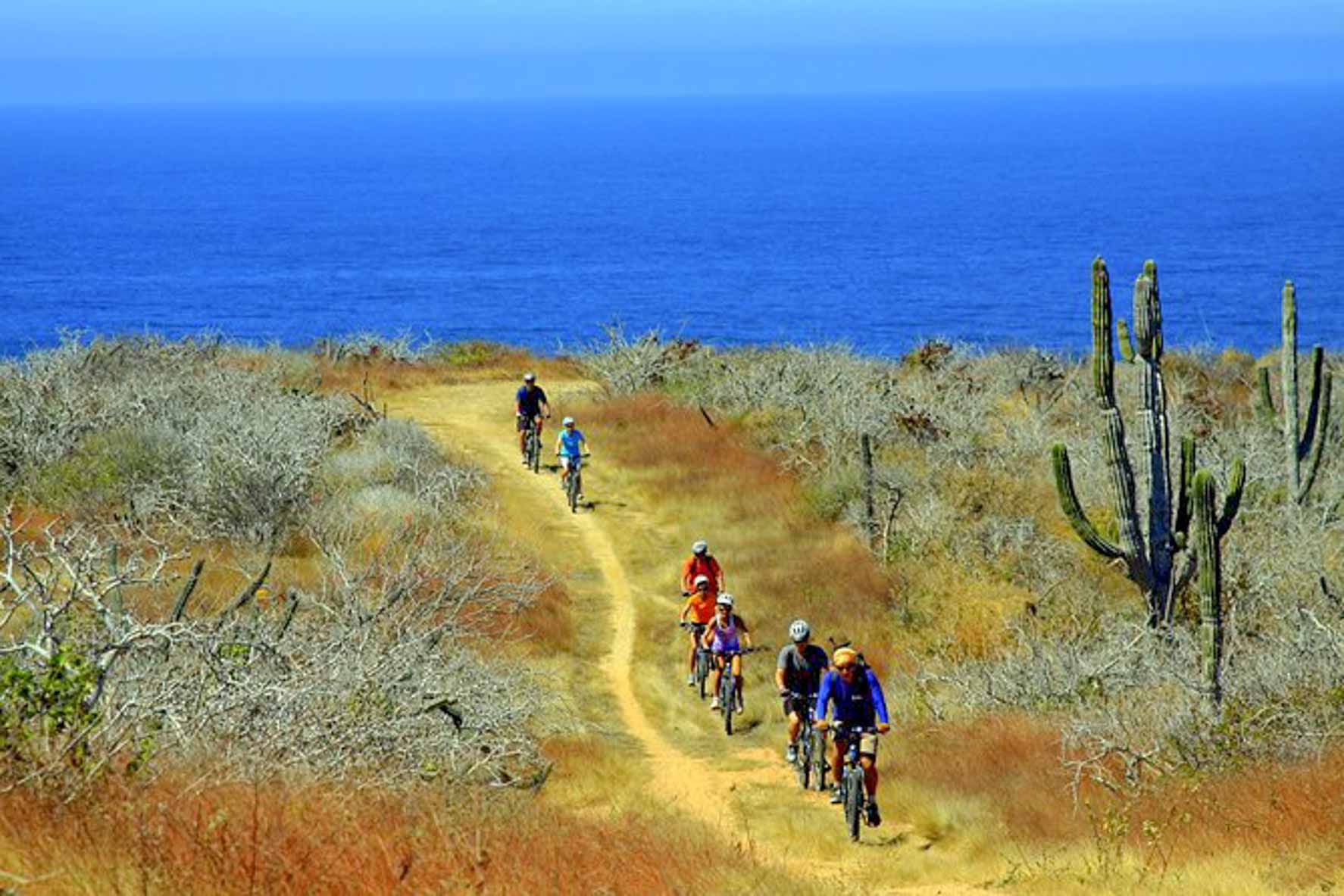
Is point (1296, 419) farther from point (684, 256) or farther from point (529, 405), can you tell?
point (684, 256)

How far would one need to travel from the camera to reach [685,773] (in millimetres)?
19172

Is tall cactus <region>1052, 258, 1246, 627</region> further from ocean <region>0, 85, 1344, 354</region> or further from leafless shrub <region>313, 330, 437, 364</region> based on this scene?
ocean <region>0, 85, 1344, 354</region>

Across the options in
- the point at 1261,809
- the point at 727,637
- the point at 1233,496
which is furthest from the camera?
the point at 727,637

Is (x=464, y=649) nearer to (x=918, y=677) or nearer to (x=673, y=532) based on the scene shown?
(x=918, y=677)

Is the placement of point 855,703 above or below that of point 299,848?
above

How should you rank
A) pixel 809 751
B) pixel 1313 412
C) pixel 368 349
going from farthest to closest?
pixel 368 349, pixel 1313 412, pixel 809 751

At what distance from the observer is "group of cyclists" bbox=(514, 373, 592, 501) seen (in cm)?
2945

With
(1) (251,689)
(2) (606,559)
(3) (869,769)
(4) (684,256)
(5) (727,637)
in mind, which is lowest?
(3) (869,769)

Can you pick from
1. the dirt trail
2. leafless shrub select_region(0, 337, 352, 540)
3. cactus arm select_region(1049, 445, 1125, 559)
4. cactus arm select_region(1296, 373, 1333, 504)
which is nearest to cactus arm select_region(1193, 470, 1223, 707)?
cactus arm select_region(1049, 445, 1125, 559)

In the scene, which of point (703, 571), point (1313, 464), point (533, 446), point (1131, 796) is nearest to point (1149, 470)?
point (703, 571)

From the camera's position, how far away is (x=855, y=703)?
51.7 feet

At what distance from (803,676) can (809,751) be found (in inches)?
42.1

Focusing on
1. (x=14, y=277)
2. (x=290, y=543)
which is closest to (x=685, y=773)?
(x=290, y=543)

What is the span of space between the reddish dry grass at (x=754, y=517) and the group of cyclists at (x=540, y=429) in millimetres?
1401
